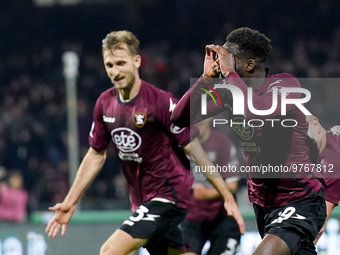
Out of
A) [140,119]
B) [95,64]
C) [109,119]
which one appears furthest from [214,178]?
[95,64]

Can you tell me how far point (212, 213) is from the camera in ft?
19.6

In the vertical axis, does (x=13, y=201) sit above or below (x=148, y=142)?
below

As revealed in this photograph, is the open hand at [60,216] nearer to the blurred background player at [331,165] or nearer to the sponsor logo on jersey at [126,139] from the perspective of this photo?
the sponsor logo on jersey at [126,139]

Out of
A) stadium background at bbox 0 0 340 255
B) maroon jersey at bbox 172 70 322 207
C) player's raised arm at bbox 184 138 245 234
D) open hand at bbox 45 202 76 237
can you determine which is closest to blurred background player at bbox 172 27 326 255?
maroon jersey at bbox 172 70 322 207

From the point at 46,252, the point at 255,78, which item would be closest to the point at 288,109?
the point at 255,78

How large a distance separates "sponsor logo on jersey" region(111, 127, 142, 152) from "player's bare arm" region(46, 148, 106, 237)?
28cm

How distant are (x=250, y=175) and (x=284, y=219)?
422 millimetres

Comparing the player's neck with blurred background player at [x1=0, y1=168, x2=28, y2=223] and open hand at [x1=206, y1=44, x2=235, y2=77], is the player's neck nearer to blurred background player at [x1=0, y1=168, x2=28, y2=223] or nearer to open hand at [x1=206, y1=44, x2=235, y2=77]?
open hand at [x1=206, y1=44, x2=235, y2=77]

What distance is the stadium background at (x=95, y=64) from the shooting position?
10.3m

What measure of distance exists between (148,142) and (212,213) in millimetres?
1606

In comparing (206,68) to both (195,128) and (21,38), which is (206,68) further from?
(21,38)

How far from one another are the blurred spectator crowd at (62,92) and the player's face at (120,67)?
18.1ft

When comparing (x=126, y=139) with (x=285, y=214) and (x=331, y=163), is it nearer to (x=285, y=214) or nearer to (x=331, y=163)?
(x=285, y=214)

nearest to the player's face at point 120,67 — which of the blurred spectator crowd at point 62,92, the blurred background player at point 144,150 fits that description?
the blurred background player at point 144,150
